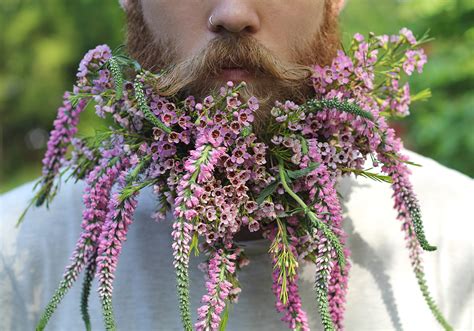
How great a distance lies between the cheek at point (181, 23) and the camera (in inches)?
73.4

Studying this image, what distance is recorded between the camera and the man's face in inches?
70.7

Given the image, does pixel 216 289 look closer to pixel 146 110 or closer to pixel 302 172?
pixel 302 172

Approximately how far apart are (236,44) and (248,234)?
63cm

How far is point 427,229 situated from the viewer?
2.32 meters

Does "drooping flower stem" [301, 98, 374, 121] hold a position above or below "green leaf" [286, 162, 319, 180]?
above

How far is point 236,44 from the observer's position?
1.80 metres

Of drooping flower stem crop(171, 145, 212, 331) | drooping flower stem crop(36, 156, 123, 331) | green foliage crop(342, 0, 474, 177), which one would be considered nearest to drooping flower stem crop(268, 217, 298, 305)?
drooping flower stem crop(171, 145, 212, 331)

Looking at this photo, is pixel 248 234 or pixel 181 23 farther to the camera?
pixel 248 234

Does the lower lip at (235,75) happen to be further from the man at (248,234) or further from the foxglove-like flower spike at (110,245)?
the foxglove-like flower spike at (110,245)

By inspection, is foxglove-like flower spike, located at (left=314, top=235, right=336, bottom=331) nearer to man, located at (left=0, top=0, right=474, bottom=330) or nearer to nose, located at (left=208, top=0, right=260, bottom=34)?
man, located at (left=0, top=0, right=474, bottom=330)

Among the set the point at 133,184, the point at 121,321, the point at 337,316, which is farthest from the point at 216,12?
the point at 121,321

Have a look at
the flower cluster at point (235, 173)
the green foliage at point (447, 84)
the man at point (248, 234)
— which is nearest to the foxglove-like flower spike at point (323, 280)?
the flower cluster at point (235, 173)

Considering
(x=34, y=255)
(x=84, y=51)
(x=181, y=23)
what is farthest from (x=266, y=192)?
(x=84, y=51)

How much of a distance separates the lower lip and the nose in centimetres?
12
